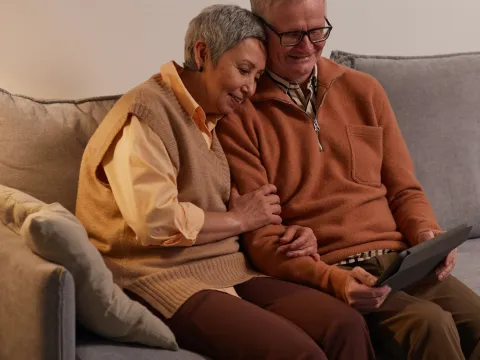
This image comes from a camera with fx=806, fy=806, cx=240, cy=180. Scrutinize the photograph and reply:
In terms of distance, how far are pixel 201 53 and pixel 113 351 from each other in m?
0.81

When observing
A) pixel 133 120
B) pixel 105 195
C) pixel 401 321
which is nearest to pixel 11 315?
pixel 105 195

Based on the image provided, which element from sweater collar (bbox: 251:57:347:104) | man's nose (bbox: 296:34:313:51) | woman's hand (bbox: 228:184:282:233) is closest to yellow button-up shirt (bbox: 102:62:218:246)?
woman's hand (bbox: 228:184:282:233)

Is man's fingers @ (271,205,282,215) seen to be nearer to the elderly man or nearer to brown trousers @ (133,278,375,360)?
the elderly man

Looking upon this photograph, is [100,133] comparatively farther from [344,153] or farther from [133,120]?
[344,153]

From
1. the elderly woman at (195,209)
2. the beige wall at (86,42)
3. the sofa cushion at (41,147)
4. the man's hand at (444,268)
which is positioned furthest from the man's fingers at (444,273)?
the beige wall at (86,42)

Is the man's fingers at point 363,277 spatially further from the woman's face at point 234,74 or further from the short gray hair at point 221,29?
the short gray hair at point 221,29

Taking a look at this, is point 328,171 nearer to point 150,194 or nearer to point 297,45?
point 297,45

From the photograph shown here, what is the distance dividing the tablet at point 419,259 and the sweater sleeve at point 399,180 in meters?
0.24

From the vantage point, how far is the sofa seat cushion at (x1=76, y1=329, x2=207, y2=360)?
5.41ft

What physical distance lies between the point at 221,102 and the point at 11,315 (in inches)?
30.2

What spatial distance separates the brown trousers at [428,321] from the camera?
6.28 feet

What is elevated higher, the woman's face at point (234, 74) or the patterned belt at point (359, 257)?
the woman's face at point (234, 74)

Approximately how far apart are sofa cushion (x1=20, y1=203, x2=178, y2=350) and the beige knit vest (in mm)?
178

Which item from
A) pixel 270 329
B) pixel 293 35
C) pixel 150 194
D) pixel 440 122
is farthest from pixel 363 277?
pixel 440 122
